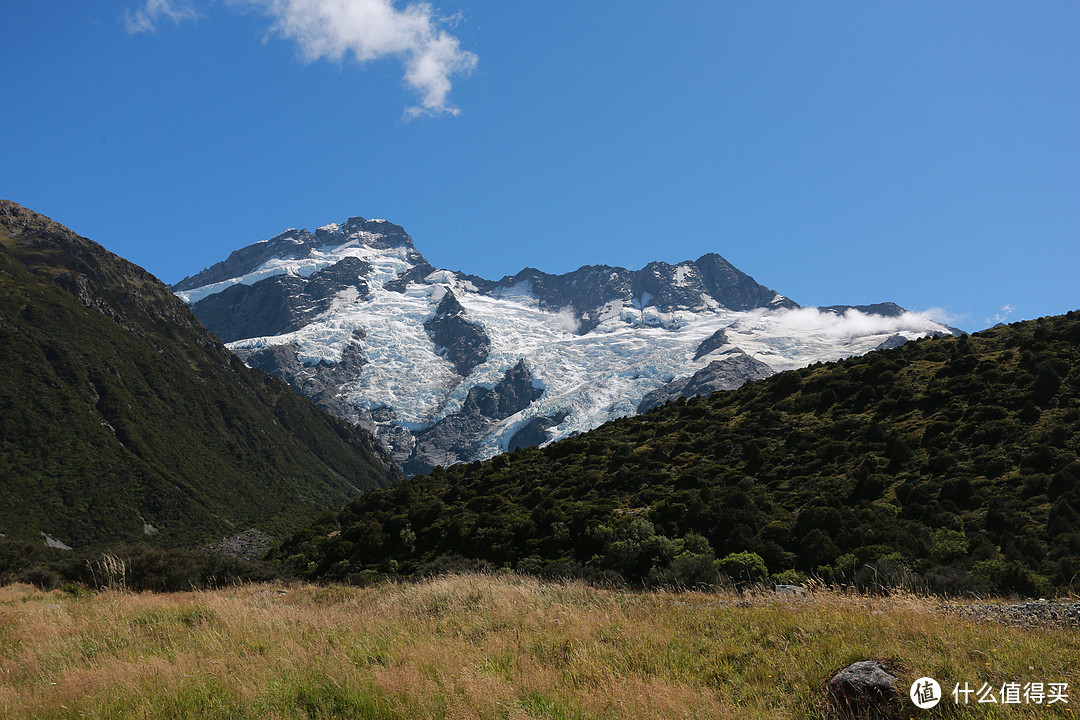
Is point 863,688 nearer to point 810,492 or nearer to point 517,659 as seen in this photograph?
point 517,659

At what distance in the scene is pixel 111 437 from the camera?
13462cm

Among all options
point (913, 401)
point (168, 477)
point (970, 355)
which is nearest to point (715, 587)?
point (913, 401)

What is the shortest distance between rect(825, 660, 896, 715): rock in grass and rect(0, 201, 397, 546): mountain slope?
359ft

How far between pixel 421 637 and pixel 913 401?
4346 centimetres

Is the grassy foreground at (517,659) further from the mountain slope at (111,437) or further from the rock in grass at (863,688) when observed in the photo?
the mountain slope at (111,437)

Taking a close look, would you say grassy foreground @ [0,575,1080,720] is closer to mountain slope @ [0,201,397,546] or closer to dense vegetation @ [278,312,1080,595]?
dense vegetation @ [278,312,1080,595]

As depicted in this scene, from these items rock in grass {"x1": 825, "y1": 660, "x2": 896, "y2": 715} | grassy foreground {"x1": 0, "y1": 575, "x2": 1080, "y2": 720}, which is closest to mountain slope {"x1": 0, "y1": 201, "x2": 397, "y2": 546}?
grassy foreground {"x1": 0, "y1": 575, "x2": 1080, "y2": 720}

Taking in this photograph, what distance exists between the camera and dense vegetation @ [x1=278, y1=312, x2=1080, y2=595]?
20.7 meters

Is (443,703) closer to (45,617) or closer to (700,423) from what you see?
(45,617)

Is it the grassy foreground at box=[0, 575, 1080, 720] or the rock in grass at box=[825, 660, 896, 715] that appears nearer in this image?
the rock in grass at box=[825, 660, 896, 715]

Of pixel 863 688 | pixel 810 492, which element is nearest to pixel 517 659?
pixel 863 688

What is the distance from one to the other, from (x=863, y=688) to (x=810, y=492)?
28113 millimetres

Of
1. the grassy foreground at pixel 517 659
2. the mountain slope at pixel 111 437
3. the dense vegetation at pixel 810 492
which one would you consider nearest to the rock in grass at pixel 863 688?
the grassy foreground at pixel 517 659

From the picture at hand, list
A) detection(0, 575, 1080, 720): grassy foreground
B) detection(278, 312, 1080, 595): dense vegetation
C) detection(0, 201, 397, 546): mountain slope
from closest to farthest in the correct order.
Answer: detection(0, 575, 1080, 720): grassy foreground → detection(278, 312, 1080, 595): dense vegetation → detection(0, 201, 397, 546): mountain slope
